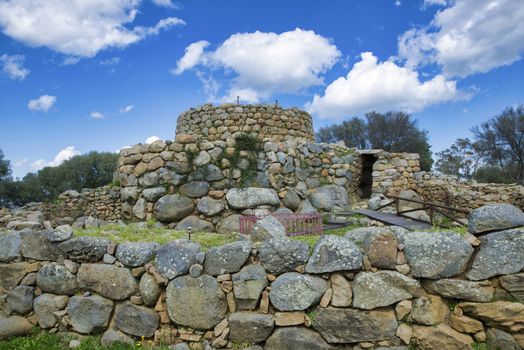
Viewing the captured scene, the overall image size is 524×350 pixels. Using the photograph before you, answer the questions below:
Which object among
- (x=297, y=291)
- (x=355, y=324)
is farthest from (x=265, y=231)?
(x=355, y=324)

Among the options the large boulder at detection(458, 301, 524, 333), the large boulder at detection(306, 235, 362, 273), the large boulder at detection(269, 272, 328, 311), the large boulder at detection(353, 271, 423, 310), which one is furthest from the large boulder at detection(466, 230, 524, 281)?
the large boulder at detection(269, 272, 328, 311)

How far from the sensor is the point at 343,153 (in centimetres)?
1106

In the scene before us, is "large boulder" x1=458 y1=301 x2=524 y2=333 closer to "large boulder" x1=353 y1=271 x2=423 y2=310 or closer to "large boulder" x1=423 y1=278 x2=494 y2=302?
"large boulder" x1=423 y1=278 x2=494 y2=302

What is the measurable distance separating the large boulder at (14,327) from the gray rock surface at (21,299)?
110mm

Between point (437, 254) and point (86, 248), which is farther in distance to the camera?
point (86, 248)

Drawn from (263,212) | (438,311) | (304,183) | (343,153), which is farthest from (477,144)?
(438,311)

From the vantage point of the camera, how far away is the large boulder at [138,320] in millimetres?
3971

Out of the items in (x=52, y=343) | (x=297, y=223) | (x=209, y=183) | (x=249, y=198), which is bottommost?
(x=52, y=343)

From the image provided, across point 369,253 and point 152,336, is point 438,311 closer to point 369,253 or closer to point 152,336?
point 369,253

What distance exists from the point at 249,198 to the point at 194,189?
128 cm

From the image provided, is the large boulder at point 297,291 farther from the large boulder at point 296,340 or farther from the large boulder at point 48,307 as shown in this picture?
the large boulder at point 48,307

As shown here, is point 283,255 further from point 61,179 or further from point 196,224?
point 61,179

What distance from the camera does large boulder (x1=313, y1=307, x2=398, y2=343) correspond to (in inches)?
137

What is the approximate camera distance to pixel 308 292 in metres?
3.56
